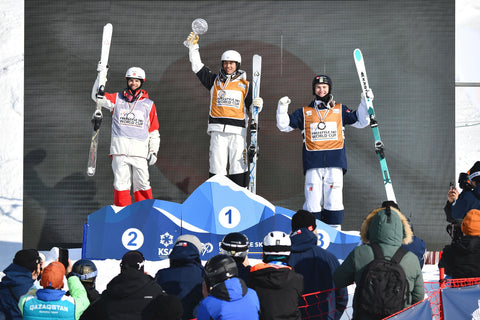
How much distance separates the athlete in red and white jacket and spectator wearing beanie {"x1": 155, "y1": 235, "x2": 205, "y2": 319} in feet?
10.1

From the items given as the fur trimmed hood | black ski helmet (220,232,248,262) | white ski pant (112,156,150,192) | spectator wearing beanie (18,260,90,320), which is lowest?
spectator wearing beanie (18,260,90,320)

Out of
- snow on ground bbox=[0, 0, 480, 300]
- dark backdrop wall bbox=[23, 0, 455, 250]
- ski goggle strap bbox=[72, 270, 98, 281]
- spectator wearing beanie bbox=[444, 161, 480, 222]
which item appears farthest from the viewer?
snow on ground bbox=[0, 0, 480, 300]

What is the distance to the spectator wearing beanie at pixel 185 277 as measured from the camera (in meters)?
3.17

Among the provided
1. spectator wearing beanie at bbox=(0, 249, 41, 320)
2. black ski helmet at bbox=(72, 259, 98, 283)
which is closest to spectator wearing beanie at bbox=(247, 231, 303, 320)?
black ski helmet at bbox=(72, 259, 98, 283)

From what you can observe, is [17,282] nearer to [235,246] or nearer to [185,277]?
[185,277]

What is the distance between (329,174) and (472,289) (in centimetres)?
256

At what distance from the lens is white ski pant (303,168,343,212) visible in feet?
A: 19.5

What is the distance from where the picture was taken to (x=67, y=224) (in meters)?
7.49

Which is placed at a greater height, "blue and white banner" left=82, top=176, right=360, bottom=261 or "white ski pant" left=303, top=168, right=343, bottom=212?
"white ski pant" left=303, top=168, right=343, bottom=212

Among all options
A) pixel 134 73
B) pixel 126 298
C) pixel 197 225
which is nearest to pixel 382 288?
pixel 126 298

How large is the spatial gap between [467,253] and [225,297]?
1.65 meters

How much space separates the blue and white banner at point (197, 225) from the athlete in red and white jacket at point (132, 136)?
0.76 metres

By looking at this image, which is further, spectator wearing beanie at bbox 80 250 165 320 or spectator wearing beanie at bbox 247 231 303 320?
spectator wearing beanie at bbox 247 231 303 320

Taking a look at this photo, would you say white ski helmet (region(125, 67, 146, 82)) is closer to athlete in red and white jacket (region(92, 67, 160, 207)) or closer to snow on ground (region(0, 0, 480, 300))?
athlete in red and white jacket (region(92, 67, 160, 207))
